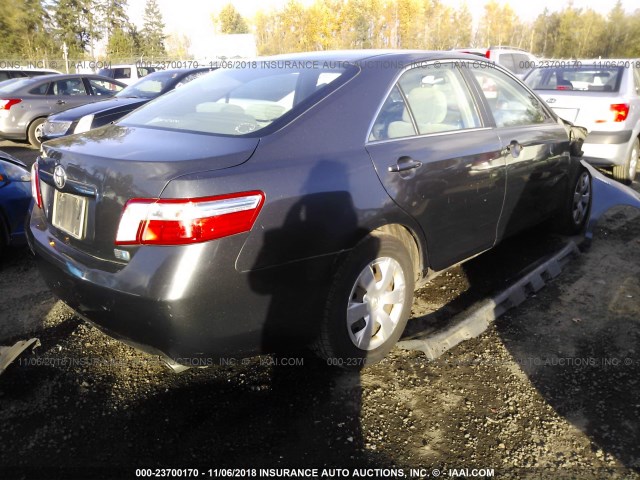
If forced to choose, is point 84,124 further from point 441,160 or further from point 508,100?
point 441,160

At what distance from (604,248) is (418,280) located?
2.49 m

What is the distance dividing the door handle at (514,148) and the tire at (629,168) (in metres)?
4.06

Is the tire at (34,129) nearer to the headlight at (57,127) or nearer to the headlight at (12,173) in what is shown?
the headlight at (57,127)

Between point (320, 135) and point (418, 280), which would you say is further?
point (418, 280)

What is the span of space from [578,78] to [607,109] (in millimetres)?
1127

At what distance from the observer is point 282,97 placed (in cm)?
277

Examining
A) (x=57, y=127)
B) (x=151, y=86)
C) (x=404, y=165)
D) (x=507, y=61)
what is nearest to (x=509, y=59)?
(x=507, y=61)

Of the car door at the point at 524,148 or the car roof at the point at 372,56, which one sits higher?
the car roof at the point at 372,56

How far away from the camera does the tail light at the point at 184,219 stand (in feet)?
6.55

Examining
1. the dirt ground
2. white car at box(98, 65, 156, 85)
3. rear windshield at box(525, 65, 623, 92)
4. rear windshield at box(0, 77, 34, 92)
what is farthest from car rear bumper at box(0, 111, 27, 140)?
white car at box(98, 65, 156, 85)

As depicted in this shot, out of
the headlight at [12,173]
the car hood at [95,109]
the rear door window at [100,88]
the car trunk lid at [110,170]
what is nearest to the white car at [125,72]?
the rear door window at [100,88]

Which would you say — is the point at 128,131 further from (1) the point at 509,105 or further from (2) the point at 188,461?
(1) the point at 509,105

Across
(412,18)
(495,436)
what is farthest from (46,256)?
(412,18)

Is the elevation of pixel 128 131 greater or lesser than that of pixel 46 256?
greater
